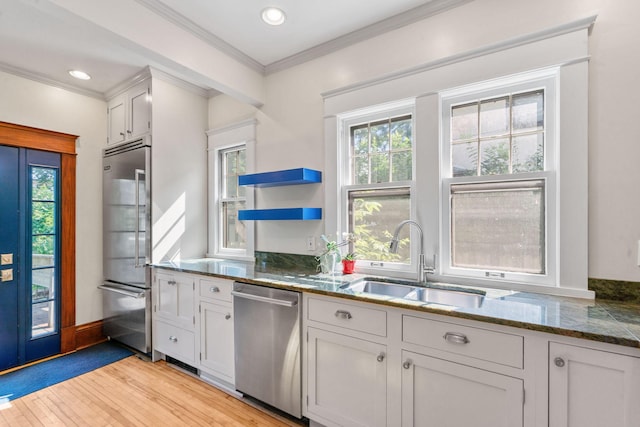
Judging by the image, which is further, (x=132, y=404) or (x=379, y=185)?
(x=379, y=185)

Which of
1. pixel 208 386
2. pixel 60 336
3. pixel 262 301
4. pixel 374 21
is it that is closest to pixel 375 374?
pixel 262 301

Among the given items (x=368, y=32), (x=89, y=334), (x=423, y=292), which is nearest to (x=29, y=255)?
(x=89, y=334)

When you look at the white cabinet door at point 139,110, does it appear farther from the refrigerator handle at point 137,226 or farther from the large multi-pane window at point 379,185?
the large multi-pane window at point 379,185

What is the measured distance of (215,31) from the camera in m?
2.38

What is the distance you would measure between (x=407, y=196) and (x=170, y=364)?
259 cm

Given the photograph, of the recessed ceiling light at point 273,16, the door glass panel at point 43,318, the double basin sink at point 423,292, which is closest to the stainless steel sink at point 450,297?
the double basin sink at point 423,292

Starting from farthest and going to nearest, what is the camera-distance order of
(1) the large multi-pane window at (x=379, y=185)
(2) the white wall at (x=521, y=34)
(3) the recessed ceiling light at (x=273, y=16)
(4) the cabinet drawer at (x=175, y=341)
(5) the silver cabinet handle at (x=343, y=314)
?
(4) the cabinet drawer at (x=175, y=341) < (1) the large multi-pane window at (x=379, y=185) < (3) the recessed ceiling light at (x=273, y=16) < (5) the silver cabinet handle at (x=343, y=314) < (2) the white wall at (x=521, y=34)

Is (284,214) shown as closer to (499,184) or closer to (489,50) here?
(499,184)

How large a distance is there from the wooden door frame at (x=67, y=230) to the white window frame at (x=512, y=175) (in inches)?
139

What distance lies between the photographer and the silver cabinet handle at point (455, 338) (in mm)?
1391

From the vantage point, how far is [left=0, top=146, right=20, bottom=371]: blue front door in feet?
8.84

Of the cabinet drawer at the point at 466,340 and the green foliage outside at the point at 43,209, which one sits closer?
the cabinet drawer at the point at 466,340

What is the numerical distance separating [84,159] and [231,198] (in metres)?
1.60

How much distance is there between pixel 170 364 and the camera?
2797mm
